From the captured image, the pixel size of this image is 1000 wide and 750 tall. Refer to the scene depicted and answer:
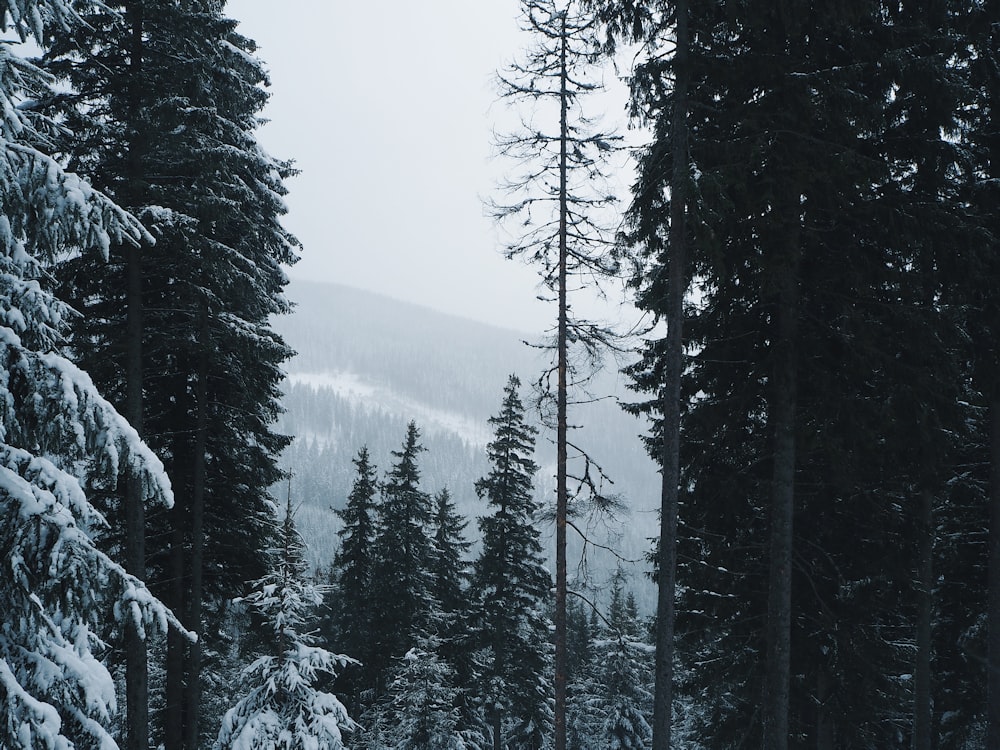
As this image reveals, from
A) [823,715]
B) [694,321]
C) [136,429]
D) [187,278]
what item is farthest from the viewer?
[823,715]

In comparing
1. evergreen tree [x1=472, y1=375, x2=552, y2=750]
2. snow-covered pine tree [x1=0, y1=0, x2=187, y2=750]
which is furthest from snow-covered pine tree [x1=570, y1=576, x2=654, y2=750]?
snow-covered pine tree [x1=0, y1=0, x2=187, y2=750]

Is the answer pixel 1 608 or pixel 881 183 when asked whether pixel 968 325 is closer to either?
pixel 881 183

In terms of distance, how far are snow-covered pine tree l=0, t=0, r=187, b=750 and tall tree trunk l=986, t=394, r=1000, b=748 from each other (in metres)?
13.8

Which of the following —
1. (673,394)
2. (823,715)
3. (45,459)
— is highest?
(673,394)

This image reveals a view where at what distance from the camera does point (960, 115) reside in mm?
10656

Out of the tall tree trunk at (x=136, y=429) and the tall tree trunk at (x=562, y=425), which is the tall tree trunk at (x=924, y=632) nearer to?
the tall tree trunk at (x=562, y=425)

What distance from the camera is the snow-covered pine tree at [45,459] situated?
480cm

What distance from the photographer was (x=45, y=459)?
5262mm

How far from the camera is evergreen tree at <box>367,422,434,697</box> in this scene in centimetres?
2552

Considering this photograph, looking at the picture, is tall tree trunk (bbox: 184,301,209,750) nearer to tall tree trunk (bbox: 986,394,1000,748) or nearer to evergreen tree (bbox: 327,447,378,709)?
evergreen tree (bbox: 327,447,378,709)

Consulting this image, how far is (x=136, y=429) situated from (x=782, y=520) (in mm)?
10621

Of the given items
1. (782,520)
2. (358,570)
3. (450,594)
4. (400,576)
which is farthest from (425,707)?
(782,520)

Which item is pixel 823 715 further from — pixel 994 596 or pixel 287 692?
pixel 287 692

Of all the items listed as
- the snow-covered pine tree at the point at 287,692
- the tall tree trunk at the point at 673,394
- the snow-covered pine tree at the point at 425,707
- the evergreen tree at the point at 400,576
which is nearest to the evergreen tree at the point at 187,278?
the snow-covered pine tree at the point at 287,692
